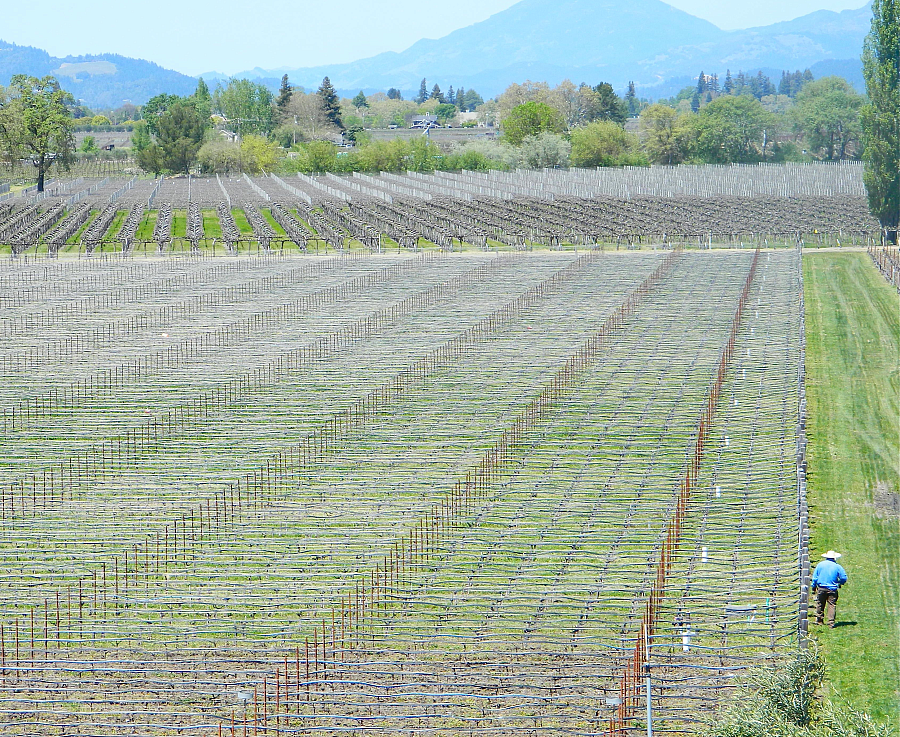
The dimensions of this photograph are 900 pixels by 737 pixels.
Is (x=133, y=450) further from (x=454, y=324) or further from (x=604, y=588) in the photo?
(x=454, y=324)

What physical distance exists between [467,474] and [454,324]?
17.6 meters

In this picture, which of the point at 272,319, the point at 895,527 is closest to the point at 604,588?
the point at 895,527

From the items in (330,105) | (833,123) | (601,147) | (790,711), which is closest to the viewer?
(790,711)

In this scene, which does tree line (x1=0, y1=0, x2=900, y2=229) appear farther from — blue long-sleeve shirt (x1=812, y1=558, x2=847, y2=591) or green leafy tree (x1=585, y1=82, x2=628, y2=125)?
blue long-sleeve shirt (x1=812, y1=558, x2=847, y2=591)

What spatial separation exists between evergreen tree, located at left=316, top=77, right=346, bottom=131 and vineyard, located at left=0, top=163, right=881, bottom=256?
6816cm

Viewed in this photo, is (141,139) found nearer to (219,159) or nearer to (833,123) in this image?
(219,159)

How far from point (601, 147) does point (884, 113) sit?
69.1 meters

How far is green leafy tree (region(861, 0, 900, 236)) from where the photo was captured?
60.1 meters

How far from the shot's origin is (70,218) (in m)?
77.6

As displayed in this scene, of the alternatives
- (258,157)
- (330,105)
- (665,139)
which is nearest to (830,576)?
(665,139)

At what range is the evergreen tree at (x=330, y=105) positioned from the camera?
579ft

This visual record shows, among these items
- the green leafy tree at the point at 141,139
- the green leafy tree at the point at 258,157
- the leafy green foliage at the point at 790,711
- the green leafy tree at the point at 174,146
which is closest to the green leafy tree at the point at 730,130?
the green leafy tree at the point at 258,157

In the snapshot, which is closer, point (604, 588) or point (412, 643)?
point (412, 643)

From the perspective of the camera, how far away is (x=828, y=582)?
15430mm
